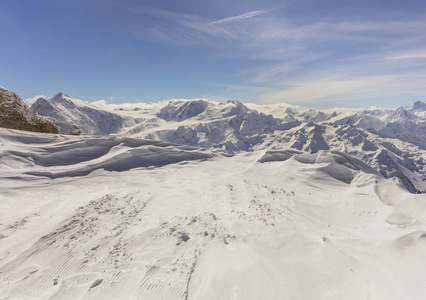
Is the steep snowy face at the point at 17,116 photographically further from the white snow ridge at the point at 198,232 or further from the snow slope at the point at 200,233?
the snow slope at the point at 200,233

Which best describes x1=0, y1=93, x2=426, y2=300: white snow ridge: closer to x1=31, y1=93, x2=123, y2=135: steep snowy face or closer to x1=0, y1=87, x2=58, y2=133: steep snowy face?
x1=0, y1=87, x2=58, y2=133: steep snowy face

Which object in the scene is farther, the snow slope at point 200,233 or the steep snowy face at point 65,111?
the steep snowy face at point 65,111

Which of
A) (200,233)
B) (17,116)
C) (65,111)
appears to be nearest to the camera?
(200,233)

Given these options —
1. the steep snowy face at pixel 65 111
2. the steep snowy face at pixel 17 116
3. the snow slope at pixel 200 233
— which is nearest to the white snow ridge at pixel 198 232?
the snow slope at pixel 200 233

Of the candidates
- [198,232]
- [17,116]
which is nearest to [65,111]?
[17,116]

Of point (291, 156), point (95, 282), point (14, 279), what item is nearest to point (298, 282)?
point (95, 282)

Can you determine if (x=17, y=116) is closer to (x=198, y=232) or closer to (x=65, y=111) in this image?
(x=198, y=232)

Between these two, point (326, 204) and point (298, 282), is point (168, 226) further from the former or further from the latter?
point (326, 204)

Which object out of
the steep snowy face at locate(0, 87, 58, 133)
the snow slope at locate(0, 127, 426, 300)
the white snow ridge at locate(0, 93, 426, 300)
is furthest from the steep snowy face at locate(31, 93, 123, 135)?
the snow slope at locate(0, 127, 426, 300)
